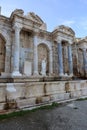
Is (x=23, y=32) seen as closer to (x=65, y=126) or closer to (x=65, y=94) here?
(x=65, y=94)

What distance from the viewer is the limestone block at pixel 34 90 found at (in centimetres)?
520

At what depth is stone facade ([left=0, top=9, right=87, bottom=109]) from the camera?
206 inches

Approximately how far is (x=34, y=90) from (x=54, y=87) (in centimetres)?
126

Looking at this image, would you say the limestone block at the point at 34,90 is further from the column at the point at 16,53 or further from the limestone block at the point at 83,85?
the column at the point at 16,53

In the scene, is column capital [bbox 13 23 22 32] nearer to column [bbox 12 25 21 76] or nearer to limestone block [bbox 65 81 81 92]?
column [bbox 12 25 21 76]

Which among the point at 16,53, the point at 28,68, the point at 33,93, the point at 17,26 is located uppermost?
the point at 17,26

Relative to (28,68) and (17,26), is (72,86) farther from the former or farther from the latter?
(17,26)

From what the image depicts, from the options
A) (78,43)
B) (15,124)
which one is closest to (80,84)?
(15,124)

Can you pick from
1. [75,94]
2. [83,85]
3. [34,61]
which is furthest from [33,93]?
[34,61]

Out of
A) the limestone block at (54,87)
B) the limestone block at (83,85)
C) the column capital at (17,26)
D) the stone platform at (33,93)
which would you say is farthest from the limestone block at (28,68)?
the limestone block at (54,87)

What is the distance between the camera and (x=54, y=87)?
621 cm

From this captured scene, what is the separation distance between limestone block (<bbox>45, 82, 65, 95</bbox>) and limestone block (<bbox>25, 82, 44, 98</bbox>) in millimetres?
316

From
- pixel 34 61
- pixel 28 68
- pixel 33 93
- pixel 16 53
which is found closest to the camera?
pixel 33 93

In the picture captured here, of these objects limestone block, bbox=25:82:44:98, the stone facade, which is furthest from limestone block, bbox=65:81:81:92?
limestone block, bbox=25:82:44:98
